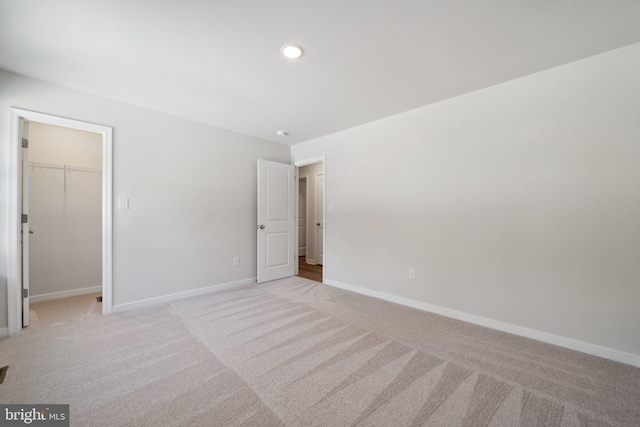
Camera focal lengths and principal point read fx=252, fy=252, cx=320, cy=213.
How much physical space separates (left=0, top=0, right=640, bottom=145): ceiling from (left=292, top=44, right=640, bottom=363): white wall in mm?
294

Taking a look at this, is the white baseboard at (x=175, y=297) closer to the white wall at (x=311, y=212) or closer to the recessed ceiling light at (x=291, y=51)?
the white wall at (x=311, y=212)

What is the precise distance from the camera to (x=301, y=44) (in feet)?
6.10

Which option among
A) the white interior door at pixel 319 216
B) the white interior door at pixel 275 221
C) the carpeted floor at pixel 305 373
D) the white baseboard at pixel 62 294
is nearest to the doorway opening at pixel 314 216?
the white interior door at pixel 319 216

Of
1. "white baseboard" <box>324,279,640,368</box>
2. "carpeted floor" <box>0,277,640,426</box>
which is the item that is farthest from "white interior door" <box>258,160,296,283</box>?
"white baseboard" <box>324,279,640,368</box>

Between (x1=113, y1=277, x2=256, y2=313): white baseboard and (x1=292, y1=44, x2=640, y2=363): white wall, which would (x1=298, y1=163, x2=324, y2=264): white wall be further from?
(x1=292, y1=44, x2=640, y2=363): white wall

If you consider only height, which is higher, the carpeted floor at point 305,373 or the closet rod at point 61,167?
the closet rod at point 61,167

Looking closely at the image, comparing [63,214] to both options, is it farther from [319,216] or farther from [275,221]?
[319,216]

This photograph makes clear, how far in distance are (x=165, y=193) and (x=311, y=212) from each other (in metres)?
3.35

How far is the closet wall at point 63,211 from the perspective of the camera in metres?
3.23

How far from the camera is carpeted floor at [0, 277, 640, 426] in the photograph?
4.65 ft

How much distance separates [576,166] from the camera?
2066 millimetres

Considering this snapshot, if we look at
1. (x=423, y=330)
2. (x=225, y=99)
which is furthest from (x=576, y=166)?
(x=225, y=99)

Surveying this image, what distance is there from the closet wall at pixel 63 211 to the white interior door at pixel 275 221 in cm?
231

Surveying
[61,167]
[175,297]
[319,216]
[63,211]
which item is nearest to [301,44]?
[175,297]
